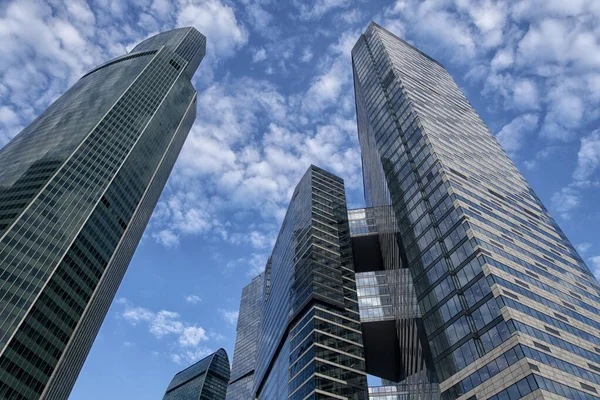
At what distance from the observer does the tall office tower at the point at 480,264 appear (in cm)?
5734

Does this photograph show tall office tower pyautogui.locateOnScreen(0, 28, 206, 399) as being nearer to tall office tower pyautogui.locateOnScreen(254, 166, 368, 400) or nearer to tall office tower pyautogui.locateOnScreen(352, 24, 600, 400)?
tall office tower pyautogui.locateOnScreen(254, 166, 368, 400)

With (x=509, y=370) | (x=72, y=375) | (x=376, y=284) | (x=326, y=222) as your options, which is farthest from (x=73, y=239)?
(x=509, y=370)

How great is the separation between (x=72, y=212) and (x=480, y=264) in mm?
97947

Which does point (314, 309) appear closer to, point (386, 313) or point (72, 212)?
point (386, 313)

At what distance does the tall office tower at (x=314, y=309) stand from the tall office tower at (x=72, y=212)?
157ft

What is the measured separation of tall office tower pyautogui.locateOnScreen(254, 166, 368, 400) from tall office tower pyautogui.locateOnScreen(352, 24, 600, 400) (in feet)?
44.5

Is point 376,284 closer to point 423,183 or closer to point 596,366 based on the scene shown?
point 423,183

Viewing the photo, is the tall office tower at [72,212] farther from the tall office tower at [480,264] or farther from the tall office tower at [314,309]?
the tall office tower at [480,264]

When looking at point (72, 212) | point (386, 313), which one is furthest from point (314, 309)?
point (72, 212)

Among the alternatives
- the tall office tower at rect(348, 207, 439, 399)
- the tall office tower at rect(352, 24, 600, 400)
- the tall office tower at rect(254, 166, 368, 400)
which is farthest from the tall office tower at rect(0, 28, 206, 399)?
the tall office tower at rect(352, 24, 600, 400)

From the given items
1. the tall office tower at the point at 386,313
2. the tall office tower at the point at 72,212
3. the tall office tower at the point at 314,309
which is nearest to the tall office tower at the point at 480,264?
the tall office tower at the point at 386,313

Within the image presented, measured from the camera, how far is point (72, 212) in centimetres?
11938

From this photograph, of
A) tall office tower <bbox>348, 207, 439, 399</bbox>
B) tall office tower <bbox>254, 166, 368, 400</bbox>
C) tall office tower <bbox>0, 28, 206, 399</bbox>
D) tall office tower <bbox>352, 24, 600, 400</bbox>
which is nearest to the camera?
tall office tower <bbox>352, 24, 600, 400</bbox>

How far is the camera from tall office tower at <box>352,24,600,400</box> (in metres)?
57.3
